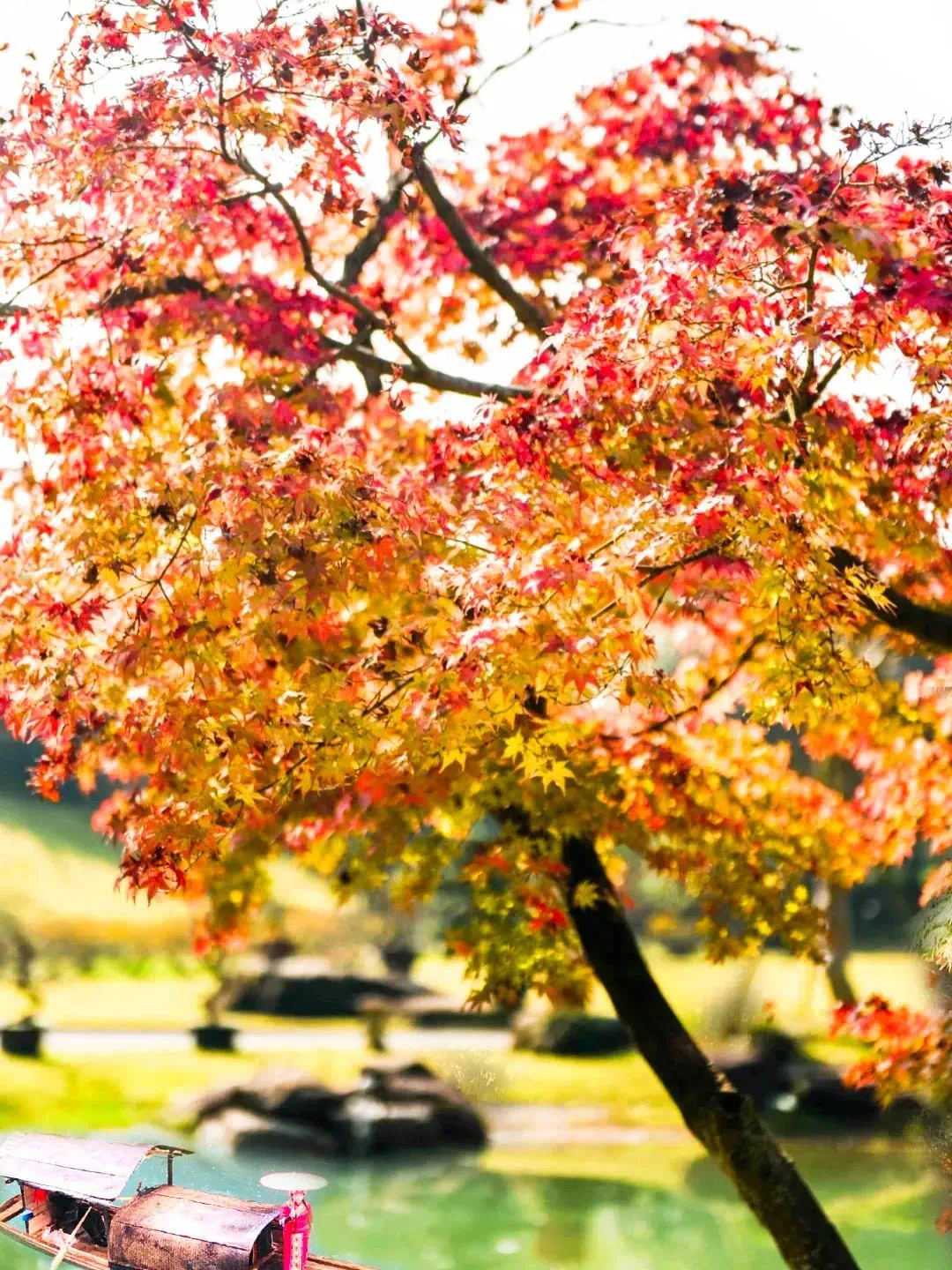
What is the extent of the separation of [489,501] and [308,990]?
15.3ft

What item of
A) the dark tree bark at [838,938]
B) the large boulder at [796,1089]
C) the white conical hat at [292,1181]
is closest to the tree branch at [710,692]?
the white conical hat at [292,1181]

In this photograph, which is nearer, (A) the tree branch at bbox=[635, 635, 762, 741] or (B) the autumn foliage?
(B) the autumn foliage

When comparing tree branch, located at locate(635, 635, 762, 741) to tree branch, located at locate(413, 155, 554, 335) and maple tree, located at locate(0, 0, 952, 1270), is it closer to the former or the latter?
maple tree, located at locate(0, 0, 952, 1270)

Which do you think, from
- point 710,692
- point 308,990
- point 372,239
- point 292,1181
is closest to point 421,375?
point 372,239

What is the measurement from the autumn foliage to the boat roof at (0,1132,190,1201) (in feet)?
3.40

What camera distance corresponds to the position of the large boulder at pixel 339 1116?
700 cm

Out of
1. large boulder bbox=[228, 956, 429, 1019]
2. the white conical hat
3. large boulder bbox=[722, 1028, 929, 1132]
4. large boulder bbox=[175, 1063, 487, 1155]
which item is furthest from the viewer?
large boulder bbox=[228, 956, 429, 1019]

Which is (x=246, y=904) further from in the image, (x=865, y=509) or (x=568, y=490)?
(x=865, y=509)

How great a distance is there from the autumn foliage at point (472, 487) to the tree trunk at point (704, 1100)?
218 millimetres

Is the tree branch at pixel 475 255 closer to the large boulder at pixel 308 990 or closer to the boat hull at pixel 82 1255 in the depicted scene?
the boat hull at pixel 82 1255

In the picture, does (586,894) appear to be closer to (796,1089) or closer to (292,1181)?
(292,1181)

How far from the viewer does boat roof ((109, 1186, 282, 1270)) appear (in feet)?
15.3

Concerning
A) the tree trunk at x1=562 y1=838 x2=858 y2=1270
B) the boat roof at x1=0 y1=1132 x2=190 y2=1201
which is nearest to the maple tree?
the tree trunk at x1=562 y1=838 x2=858 y2=1270

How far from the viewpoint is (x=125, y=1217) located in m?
4.88
